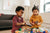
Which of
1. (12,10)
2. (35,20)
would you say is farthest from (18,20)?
(12,10)

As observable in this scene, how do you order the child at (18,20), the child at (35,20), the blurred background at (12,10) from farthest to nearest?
the blurred background at (12,10) → the child at (35,20) → the child at (18,20)

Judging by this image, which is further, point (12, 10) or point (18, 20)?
point (12, 10)

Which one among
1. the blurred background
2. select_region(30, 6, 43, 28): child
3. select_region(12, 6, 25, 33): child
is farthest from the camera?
the blurred background

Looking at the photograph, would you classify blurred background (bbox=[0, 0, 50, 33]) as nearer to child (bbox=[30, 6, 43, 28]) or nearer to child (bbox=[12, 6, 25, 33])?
child (bbox=[30, 6, 43, 28])

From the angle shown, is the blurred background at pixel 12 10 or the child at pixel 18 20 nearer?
the child at pixel 18 20

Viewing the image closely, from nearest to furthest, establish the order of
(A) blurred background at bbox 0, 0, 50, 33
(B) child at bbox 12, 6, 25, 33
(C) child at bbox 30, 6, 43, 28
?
1. (B) child at bbox 12, 6, 25, 33
2. (C) child at bbox 30, 6, 43, 28
3. (A) blurred background at bbox 0, 0, 50, 33

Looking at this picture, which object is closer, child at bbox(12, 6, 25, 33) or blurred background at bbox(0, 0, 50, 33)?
child at bbox(12, 6, 25, 33)

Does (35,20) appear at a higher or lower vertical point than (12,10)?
lower

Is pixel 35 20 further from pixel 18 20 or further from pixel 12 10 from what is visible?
pixel 12 10

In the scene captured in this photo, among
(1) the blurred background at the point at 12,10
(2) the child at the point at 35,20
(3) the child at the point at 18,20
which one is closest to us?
(3) the child at the point at 18,20

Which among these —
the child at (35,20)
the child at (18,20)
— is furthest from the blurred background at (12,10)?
the child at (18,20)

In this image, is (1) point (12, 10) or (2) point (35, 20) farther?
(1) point (12, 10)

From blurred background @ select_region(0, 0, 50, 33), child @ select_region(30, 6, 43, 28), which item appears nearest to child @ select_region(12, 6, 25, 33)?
child @ select_region(30, 6, 43, 28)

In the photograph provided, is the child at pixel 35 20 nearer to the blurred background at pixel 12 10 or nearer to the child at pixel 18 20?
the child at pixel 18 20
